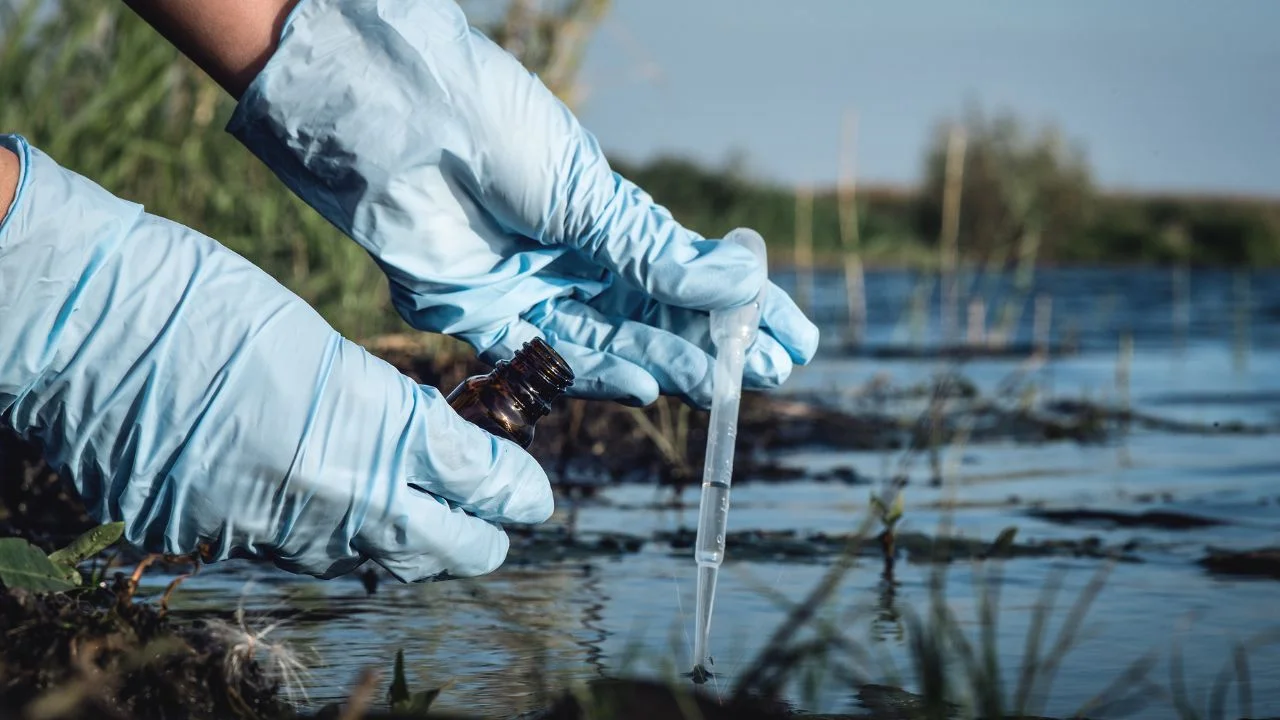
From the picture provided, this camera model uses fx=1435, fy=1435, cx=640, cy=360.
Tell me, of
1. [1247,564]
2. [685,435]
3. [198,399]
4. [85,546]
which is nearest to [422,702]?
[85,546]

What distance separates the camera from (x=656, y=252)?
2.50 meters

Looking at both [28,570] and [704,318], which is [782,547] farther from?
[28,570]

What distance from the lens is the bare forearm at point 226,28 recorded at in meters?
2.31

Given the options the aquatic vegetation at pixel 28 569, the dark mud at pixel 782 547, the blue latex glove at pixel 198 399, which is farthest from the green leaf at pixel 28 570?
the dark mud at pixel 782 547

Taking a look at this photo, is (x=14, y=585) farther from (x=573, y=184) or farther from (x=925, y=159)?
(x=925, y=159)

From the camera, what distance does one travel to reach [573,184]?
2465 millimetres

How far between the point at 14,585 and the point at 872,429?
450 centimetres

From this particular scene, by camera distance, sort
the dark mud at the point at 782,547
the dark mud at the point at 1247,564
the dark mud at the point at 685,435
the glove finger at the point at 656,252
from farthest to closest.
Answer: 1. the dark mud at the point at 685,435
2. the dark mud at the point at 782,547
3. the dark mud at the point at 1247,564
4. the glove finger at the point at 656,252

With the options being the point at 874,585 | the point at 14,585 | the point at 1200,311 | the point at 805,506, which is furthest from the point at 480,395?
the point at 1200,311

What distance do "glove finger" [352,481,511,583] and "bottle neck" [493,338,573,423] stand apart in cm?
22

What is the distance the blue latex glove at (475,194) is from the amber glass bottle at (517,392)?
0.51ft

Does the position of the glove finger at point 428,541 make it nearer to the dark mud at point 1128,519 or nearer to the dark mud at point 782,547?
the dark mud at point 782,547

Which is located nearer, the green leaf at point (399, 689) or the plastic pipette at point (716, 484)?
the green leaf at point (399, 689)

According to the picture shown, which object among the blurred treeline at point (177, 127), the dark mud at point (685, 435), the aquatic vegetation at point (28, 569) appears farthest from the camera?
the blurred treeline at point (177, 127)
